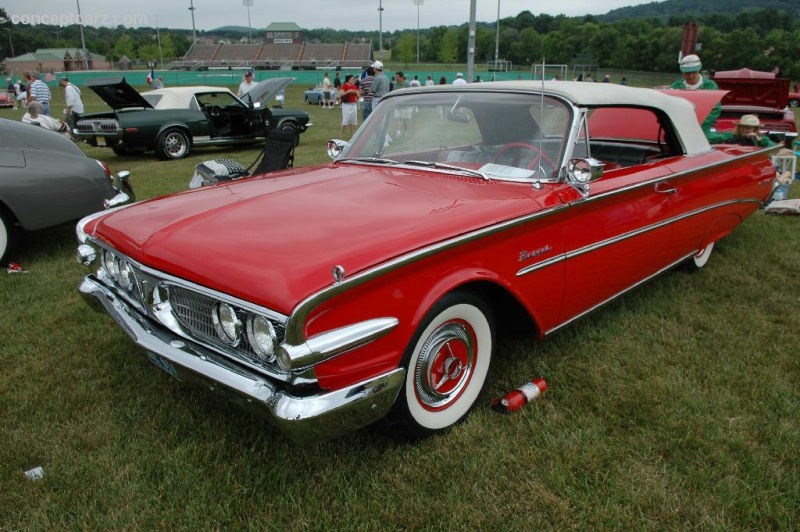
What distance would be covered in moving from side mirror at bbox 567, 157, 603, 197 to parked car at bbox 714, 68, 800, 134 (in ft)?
23.8

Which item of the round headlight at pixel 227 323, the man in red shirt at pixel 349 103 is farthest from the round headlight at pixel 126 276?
the man in red shirt at pixel 349 103

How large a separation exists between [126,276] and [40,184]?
2721 millimetres

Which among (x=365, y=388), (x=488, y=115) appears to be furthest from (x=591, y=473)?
(x=488, y=115)

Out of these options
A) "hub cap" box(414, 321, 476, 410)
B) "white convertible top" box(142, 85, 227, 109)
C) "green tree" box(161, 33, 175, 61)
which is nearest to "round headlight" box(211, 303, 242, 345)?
"hub cap" box(414, 321, 476, 410)

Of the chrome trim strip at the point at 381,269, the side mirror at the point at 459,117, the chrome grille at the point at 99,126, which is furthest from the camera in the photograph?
the chrome grille at the point at 99,126

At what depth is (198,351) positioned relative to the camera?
6.97 ft

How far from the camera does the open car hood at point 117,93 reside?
9.21 metres

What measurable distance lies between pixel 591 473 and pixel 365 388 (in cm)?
100

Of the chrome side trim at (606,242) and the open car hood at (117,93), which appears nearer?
the chrome side trim at (606,242)

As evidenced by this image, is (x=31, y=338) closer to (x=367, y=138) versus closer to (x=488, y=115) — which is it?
(x=367, y=138)

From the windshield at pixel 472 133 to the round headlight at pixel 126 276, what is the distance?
1.44m

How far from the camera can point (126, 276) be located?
254cm

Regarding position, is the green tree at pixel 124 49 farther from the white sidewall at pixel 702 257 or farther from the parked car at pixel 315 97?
the white sidewall at pixel 702 257

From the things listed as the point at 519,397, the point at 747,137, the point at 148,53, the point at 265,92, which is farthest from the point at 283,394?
the point at 148,53
